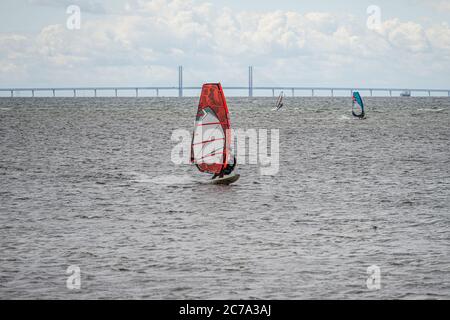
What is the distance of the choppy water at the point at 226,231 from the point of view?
717 inches

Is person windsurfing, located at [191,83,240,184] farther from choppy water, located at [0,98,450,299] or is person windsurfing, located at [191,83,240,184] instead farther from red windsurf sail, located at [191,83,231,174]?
choppy water, located at [0,98,450,299]

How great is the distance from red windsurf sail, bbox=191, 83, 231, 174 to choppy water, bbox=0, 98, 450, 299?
1574 millimetres

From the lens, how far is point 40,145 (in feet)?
218

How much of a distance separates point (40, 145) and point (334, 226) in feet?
150

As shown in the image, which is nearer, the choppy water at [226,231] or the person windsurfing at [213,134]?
the choppy water at [226,231]

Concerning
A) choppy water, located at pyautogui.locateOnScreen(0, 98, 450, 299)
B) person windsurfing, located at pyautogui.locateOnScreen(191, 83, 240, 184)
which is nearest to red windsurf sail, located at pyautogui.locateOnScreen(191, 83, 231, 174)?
person windsurfing, located at pyautogui.locateOnScreen(191, 83, 240, 184)

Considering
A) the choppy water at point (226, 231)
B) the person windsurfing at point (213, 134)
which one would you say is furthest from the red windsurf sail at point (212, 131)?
the choppy water at point (226, 231)

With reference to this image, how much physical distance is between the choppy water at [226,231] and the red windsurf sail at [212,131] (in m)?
1.57

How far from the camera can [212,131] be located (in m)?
36.4

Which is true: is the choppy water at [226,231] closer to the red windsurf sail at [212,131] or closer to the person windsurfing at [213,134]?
the person windsurfing at [213,134]

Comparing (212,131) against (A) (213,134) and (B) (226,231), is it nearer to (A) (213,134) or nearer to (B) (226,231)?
(A) (213,134)

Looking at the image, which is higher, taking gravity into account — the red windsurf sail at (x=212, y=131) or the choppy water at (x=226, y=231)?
the red windsurf sail at (x=212, y=131)

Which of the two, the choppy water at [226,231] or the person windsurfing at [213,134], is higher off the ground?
the person windsurfing at [213,134]
